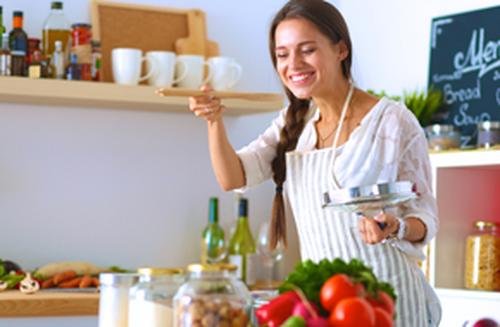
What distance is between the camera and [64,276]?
3.14 meters

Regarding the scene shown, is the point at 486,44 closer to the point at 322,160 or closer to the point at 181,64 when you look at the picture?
the point at 181,64

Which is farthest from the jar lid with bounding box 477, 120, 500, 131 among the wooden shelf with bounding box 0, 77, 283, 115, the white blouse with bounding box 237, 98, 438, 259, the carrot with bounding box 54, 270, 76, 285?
the carrot with bounding box 54, 270, 76, 285

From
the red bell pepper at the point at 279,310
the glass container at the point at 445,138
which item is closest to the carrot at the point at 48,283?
the glass container at the point at 445,138

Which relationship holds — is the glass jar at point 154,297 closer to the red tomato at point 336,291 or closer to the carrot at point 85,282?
the red tomato at point 336,291

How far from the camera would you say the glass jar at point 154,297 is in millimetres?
1490

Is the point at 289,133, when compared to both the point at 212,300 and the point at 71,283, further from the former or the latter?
the point at 71,283

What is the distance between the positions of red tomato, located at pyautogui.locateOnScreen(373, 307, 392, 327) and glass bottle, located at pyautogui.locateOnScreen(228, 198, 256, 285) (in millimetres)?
2411

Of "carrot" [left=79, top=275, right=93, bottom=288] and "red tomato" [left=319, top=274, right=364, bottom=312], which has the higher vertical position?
"red tomato" [left=319, top=274, right=364, bottom=312]

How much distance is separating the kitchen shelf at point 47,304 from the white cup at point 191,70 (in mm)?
908

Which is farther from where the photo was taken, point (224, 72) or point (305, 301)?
point (224, 72)

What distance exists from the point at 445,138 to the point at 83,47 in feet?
4.12

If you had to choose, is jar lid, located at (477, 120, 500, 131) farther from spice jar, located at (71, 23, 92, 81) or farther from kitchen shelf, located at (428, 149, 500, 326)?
spice jar, located at (71, 23, 92, 81)

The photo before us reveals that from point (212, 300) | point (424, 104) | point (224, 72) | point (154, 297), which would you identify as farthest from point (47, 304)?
point (212, 300)

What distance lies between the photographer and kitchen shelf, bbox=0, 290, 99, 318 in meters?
2.85
